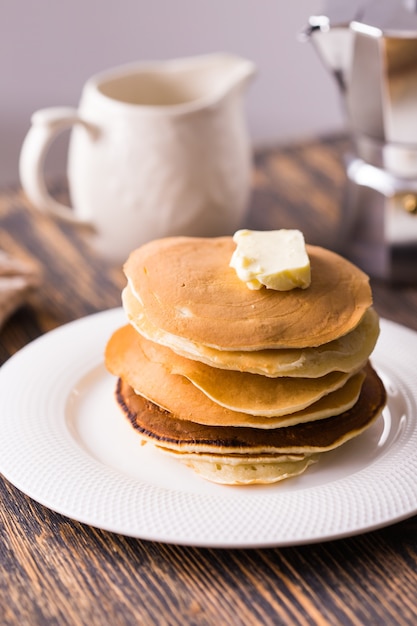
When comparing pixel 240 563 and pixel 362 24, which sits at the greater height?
pixel 362 24

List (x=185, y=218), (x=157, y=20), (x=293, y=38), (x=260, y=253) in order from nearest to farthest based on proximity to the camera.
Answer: (x=260, y=253), (x=185, y=218), (x=157, y=20), (x=293, y=38)

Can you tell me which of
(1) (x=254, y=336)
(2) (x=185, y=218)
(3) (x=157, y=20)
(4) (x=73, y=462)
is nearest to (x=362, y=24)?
(2) (x=185, y=218)

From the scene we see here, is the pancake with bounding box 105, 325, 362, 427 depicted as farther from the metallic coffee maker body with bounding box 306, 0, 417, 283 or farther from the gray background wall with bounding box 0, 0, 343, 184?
the gray background wall with bounding box 0, 0, 343, 184

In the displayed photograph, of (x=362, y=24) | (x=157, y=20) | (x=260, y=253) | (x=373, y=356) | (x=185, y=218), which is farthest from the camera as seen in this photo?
(x=157, y=20)

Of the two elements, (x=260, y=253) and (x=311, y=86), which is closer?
(x=260, y=253)

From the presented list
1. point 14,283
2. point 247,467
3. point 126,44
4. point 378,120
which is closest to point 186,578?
point 247,467

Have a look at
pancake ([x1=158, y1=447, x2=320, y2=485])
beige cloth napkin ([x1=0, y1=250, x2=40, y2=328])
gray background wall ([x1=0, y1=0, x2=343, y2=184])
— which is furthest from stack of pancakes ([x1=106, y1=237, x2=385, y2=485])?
gray background wall ([x1=0, y1=0, x2=343, y2=184])

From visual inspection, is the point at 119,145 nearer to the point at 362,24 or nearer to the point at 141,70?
the point at 141,70
